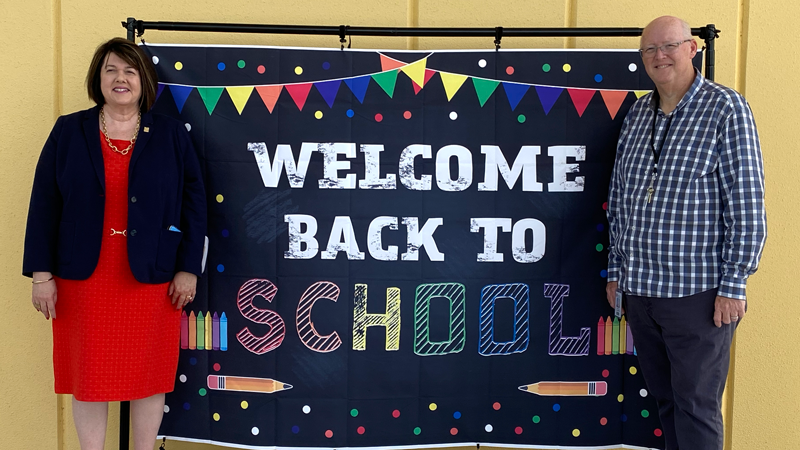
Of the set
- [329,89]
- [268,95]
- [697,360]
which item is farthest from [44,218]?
[697,360]

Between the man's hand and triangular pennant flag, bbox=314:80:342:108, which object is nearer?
the man's hand

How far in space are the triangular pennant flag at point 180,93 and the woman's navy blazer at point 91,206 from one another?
0.64 ft

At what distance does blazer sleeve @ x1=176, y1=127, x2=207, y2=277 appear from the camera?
198cm

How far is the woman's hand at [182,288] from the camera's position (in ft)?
6.50

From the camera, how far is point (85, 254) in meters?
1.84

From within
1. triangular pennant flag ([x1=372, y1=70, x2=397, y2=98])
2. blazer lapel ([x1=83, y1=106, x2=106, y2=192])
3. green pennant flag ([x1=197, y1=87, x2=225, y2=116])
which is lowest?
blazer lapel ([x1=83, y1=106, x2=106, y2=192])

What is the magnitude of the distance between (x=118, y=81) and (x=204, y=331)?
3.18 ft

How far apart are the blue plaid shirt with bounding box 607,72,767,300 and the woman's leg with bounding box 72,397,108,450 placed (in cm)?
192

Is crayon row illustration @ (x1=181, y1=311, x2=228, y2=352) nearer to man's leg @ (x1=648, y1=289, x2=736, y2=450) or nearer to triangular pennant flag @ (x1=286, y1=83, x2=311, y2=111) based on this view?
triangular pennant flag @ (x1=286, y1=83, x2=311, y2=111)

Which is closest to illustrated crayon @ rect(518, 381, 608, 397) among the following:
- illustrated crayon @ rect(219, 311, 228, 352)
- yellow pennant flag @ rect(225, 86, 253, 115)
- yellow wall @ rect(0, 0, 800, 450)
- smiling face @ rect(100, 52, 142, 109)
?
yellow wall @ rect(0, 0, 800, 450)

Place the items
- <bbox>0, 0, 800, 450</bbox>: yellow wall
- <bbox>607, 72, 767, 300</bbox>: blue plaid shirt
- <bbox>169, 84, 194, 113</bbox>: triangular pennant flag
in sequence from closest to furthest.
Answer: <bbox>607, 72, 767, 300</bbox>: blue plaid shirt < <bbox>169, 84, 194, 113</bbox>: triangular pennant flag < <bbox>0, 0, 800, 450</bbox>: yellow wall

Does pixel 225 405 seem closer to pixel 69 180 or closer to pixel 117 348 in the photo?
pixel 117 348

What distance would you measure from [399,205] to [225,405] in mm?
1046

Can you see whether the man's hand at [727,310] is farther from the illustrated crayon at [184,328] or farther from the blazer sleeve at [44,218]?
the blazer sleeve at [44,218]
